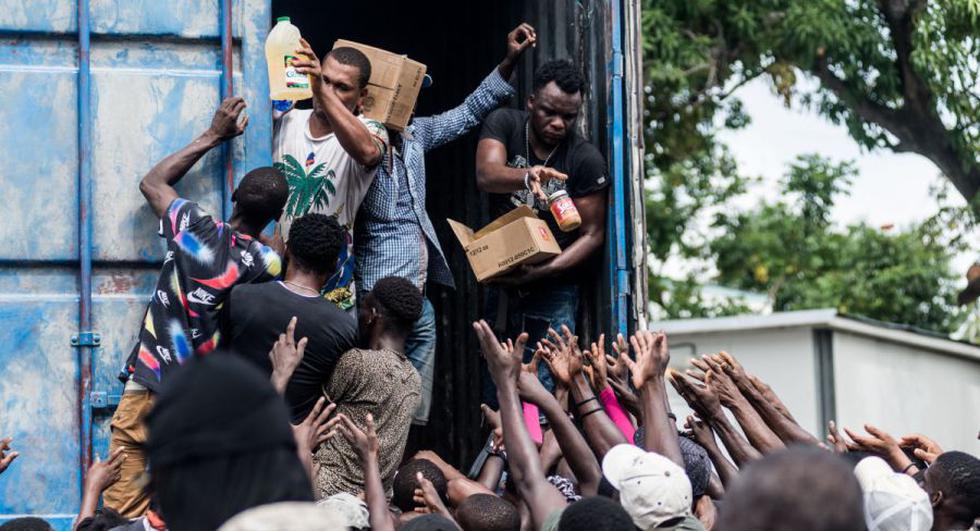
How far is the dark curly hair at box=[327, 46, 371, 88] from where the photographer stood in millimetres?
5828

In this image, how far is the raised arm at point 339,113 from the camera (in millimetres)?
5473

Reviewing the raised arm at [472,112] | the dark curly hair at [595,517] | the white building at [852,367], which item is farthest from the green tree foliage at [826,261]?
the dark curly hair at [595,517]

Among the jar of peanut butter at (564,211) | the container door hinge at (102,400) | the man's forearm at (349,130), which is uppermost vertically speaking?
the man's forearm at (349,130)

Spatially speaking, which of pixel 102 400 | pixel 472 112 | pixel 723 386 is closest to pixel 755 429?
pixel 723 386

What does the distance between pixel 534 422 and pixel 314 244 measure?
1.19m

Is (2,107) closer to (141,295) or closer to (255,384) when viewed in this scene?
(141,295)

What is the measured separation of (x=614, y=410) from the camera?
5410 mm

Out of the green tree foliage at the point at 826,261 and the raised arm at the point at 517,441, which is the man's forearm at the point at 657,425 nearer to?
the raised arm at the point at 517,441

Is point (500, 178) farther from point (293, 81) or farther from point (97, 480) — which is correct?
point (97, 480)

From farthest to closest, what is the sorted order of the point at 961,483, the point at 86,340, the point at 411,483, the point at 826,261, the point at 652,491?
the point at 826,261, the point at 86,340, the point at 411,483, the point at 961,483, the point at 652,491

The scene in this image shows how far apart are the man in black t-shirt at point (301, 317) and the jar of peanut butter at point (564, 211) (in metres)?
1.10

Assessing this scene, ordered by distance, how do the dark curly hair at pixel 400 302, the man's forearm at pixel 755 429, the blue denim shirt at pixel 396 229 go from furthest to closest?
1. the blue denim shirt at pixel 396 229
2. the dark curly hair at pixel 400 302
3. the man's forearm at pixel 755 429

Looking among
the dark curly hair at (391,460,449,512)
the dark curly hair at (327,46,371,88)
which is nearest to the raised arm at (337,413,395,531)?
the dark curly hair at (391,460,449,512)

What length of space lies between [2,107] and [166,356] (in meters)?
1.19
